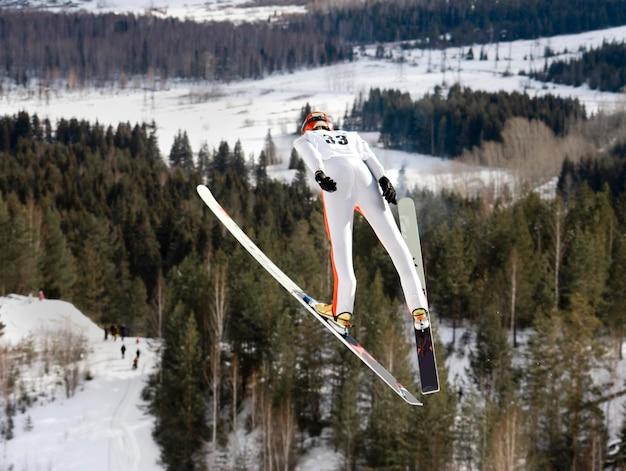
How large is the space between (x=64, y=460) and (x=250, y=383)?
24.7ft

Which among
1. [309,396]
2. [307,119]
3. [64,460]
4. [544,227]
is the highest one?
[307,119]

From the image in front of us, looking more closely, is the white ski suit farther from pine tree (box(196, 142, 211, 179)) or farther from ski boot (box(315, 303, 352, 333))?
pine tree (box(196, 142, 211, 179))

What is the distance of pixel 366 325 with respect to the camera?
116ft

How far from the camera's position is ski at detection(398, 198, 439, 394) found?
780cm

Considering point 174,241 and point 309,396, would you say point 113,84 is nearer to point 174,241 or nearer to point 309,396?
point 174,241

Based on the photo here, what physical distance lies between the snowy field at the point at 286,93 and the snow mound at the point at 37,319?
48401mm

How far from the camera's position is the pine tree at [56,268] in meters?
50.2

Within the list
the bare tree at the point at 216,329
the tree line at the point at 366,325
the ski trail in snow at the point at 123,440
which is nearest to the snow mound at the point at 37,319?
the tree line at the point at 366,325

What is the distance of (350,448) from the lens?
32781 mm

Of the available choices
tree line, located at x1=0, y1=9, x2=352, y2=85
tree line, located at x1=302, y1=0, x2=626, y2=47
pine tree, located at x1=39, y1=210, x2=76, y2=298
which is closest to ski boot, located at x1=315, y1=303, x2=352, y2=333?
pine tree, located at x1=39, y1=210, x2=76, y2=298

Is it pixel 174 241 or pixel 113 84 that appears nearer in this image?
pixel 174 241

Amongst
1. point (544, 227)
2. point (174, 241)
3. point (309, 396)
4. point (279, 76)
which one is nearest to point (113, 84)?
point (279, 76)

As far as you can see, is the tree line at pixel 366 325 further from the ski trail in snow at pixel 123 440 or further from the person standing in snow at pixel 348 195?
the person standing in snow at pixel 348 195

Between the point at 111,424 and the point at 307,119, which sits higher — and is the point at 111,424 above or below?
below
